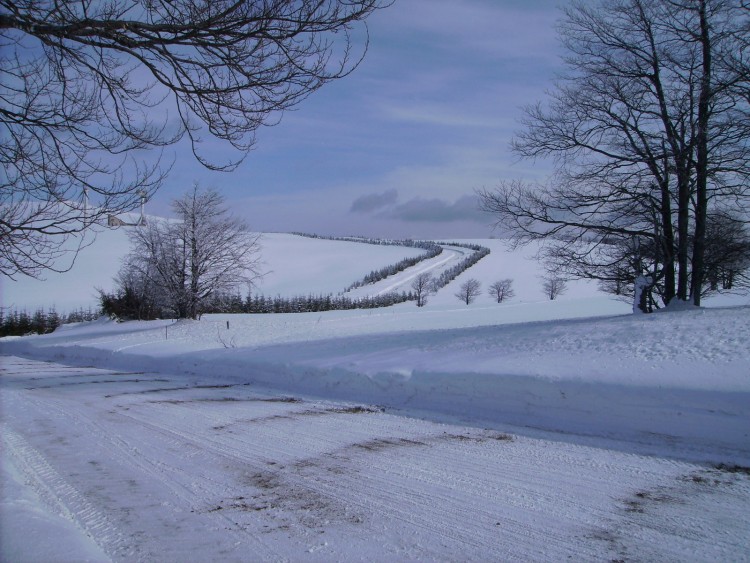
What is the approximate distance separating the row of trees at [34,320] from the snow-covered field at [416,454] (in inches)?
1482

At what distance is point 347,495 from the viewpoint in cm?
472

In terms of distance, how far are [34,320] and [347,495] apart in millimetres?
51563

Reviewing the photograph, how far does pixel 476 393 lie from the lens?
8656mm

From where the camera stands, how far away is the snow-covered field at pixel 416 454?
3.87 meters

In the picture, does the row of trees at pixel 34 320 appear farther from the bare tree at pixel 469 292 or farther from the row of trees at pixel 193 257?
the bare tree at pixel 469 292

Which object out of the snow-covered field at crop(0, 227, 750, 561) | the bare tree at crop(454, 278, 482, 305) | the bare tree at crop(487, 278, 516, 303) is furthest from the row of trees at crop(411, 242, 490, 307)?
the snow-covered field at crop(0, 227, 750, 561)

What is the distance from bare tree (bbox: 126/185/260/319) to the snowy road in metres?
24.8

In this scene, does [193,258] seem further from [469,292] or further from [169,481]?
[469,292]

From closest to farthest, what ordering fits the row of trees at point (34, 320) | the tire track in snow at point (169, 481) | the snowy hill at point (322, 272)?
the tire track in snow at point (169, 481) → the row of trees at point (34, 320) → the snowy hill at point (322, 272)

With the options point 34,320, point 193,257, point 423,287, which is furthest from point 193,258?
point 423,287

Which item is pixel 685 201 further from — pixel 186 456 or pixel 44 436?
pixel 44 436

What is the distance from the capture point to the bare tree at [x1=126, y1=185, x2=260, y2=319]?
31.5 meters

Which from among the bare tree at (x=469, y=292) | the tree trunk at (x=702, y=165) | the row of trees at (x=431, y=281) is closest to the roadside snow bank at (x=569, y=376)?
the tree trunk at (x=702, y=165)

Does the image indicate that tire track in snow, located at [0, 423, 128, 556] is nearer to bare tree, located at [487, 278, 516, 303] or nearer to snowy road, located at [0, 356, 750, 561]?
snowy road, located at [0, 356, 750, 561]
